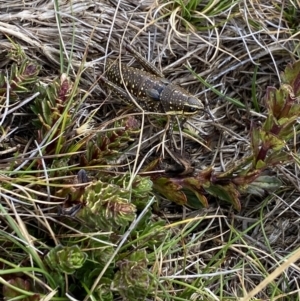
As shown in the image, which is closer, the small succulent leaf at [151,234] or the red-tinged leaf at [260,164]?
the small succulent leaf at [151,234]

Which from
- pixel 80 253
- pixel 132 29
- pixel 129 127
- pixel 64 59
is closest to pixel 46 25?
pixel 64 59

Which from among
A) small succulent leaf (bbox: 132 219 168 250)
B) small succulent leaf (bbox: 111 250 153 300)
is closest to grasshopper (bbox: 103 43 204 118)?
small succulent leaf (bbox: 132 219 168 250)

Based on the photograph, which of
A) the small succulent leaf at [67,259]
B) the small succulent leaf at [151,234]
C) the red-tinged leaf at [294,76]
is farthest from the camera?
the red-tinged leaf at [294,76]

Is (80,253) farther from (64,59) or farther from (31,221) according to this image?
(64,59)

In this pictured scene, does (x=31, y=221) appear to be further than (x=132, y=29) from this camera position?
No

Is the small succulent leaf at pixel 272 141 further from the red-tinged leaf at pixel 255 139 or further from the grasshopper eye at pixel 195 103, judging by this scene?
the grasshopper eye at pixel 195 103

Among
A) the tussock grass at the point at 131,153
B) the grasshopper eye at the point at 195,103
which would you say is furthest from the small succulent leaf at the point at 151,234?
the grasshopper eye at the point at 195,103

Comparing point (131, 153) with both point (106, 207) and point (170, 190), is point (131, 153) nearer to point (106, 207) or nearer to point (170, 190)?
point (170, 190)
